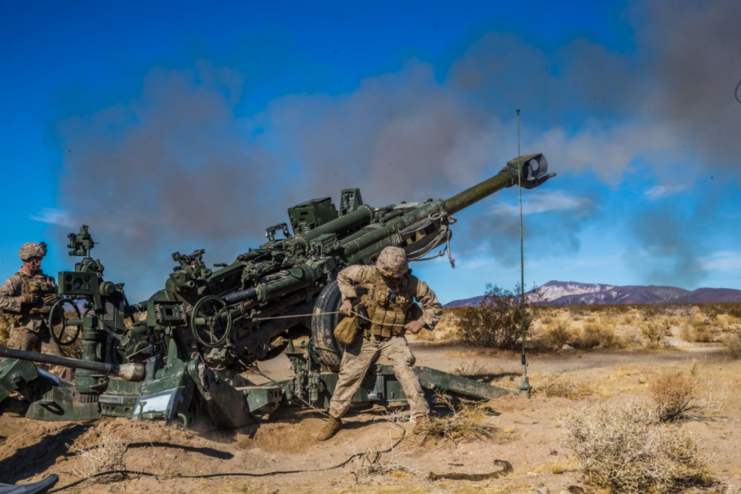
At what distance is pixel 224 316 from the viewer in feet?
24.9

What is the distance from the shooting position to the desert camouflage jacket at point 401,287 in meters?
6.96

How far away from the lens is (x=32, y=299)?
27.3ft

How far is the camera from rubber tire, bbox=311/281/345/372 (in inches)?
299

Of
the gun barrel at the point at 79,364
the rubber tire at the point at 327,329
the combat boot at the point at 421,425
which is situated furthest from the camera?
the rubber tire at the point at 327,329

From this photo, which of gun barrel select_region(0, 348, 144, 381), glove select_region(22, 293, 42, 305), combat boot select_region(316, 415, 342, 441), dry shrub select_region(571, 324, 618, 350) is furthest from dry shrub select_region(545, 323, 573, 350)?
gun barrel select_region(0, 348, 144, 381)

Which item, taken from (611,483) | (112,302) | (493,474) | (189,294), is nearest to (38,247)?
(112,302)

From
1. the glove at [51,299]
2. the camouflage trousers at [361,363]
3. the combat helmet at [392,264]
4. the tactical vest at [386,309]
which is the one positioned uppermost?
the combat helmet at [392,264]

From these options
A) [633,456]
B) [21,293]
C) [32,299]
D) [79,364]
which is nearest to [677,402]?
[633,456]

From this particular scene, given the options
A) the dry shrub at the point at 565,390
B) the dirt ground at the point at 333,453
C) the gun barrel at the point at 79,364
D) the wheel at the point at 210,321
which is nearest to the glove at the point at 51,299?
the dirt ground at the point at 333,453

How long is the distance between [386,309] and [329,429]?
1326 millimetres

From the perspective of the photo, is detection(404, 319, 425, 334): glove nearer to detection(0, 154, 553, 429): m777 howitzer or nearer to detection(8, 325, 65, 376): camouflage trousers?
detection(0, 154, 553, 429): m777 howitzer

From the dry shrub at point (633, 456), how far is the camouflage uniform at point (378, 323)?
2215mm

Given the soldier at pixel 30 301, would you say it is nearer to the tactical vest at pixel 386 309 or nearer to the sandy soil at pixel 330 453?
the sandy soil at pixel 330 453

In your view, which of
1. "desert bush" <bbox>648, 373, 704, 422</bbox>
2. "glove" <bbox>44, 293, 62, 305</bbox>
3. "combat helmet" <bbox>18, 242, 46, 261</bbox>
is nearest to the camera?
"desert bush" <bbox>648, 373, 704, 422</bbox>
